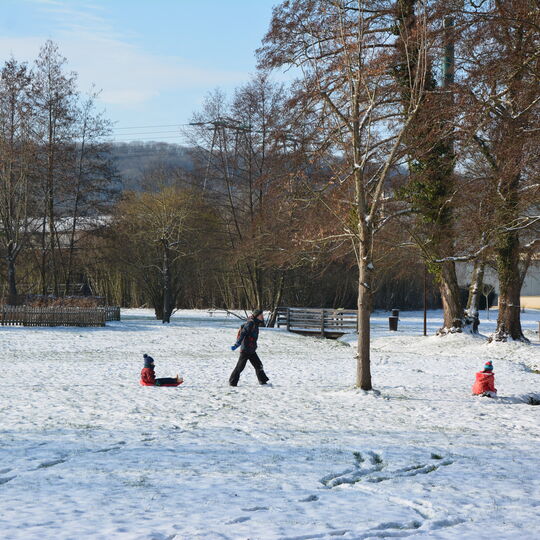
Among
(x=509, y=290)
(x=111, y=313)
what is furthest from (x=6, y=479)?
(x=111, y=313)

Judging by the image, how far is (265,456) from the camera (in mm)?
9008

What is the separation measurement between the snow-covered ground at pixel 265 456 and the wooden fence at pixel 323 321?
1517 cm

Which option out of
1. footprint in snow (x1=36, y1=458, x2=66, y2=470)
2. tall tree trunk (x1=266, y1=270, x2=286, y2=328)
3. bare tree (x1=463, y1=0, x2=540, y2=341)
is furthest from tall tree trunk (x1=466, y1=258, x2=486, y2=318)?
footprint in snow (x1=36, y1=458, x2=66, y2=470)

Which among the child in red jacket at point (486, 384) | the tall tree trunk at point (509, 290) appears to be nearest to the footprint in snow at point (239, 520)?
the child in red jacket at point (486, 384)

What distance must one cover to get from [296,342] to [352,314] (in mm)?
5721

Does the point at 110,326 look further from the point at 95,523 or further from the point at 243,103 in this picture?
the point at 95,523

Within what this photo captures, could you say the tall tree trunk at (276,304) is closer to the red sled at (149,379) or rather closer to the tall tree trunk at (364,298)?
the red sled at (149,379)

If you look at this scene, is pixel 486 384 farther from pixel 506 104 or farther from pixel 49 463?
pixel 506 104

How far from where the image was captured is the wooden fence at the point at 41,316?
33375 mm

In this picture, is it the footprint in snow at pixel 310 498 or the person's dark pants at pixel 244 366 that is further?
the person's dark pants at pixel 244 366

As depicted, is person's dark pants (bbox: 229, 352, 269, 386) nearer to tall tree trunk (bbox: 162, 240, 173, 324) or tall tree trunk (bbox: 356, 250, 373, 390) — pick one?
tall tree trunk (bbox: 356, 250, 373, 390)

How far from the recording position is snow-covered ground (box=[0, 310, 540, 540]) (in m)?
6.52

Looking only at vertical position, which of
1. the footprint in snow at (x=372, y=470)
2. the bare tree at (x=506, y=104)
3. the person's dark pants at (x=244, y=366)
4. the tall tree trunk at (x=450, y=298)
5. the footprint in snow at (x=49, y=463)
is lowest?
the footprint in snow at (x=372, y=470)

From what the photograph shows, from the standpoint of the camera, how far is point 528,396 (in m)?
14.7
